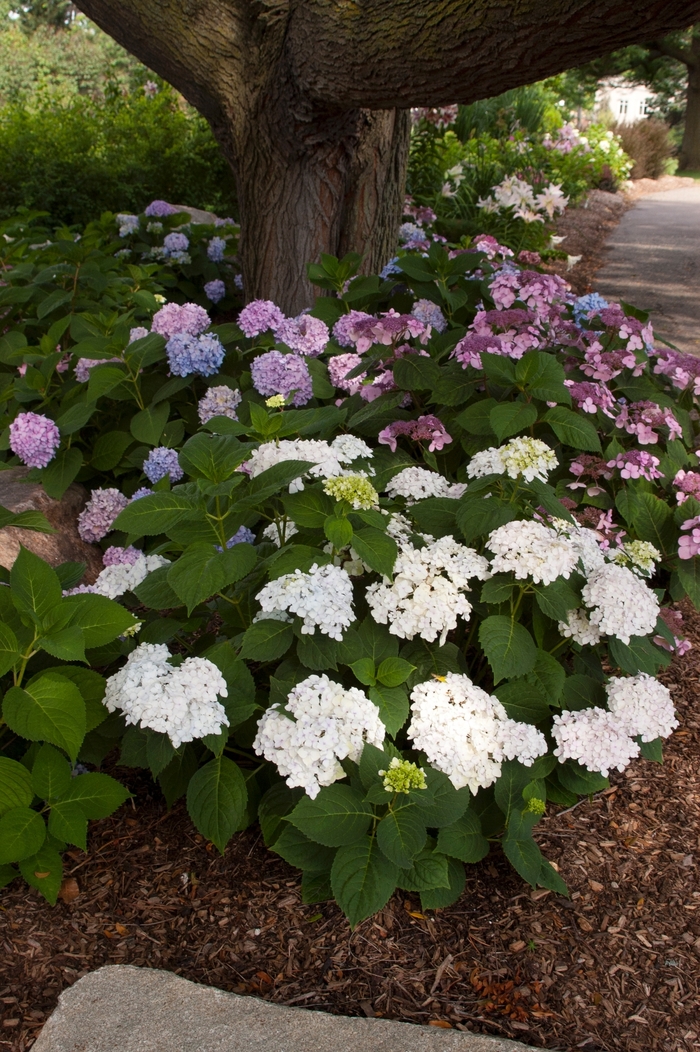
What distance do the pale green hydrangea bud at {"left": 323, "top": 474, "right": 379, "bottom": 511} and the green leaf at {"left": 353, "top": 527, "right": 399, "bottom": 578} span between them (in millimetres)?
77

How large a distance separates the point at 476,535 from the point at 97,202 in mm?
7406

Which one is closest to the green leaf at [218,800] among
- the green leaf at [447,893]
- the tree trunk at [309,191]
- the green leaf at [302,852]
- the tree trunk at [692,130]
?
the green leaf at [302,852]

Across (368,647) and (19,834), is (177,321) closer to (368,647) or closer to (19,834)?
(368,647)

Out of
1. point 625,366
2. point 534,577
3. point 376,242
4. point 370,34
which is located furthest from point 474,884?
point 376,242

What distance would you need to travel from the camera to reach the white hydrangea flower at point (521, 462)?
216cm

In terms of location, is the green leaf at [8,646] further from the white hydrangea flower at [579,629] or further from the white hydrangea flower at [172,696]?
the white hydrangea flower at [579,629]

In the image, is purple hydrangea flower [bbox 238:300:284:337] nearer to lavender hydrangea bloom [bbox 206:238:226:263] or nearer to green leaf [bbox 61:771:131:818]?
lavender hydrangea bloom [bbox 206:238:226:263]

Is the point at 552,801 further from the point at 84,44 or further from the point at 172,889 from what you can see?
the point at 84,44

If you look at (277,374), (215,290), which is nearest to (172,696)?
(277,374)

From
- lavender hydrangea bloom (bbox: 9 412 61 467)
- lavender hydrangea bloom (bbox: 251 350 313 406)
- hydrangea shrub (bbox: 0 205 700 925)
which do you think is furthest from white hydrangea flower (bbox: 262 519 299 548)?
lavender hydrangea bloom (bbox: 9 412 61 467)

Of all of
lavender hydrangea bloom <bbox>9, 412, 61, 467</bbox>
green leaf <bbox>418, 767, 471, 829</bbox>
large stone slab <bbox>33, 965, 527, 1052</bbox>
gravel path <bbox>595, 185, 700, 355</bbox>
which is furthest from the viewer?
gravel path <bbox>595, 185, 700, 355</bbox>

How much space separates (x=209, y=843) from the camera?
2158mm

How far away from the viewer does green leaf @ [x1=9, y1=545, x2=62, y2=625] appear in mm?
1896

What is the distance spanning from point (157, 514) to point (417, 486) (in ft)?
2.43
